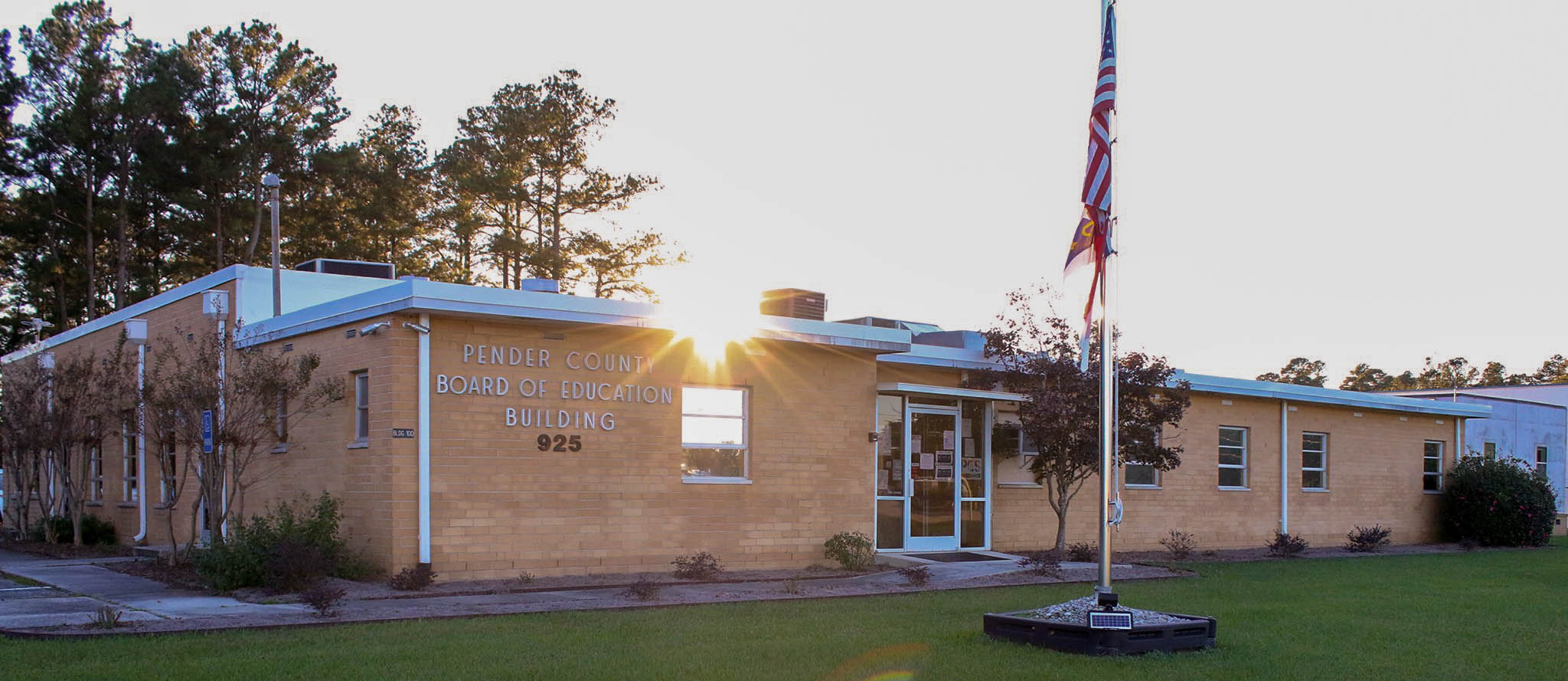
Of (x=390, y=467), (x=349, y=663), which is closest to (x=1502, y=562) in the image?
(x=390, y=467)

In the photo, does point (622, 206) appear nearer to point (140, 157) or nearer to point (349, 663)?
point (140, 157)

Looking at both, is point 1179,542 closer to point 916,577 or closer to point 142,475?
point 916,577

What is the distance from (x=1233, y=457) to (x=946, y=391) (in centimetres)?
805

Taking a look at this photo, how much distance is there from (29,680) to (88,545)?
14.1 meters

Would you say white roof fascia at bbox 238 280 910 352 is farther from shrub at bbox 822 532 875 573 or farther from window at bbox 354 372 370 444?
shrub at bbox 822 532 875 573

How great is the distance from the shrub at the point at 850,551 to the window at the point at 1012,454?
403 cm

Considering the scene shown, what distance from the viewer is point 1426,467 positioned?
28.9 meters

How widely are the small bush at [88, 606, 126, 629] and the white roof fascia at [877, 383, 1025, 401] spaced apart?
1034cm

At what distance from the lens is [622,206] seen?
39500 mm

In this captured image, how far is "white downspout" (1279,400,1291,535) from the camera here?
2503 cm

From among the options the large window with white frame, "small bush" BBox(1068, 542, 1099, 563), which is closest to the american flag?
"small bush" BBox(1068, 542, 1099, 563)

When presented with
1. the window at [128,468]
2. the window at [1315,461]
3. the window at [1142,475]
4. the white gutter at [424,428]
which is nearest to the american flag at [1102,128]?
the white gutter at [424,428]

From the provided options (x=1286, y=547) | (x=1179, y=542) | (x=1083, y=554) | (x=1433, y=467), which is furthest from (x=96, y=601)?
(x=1433, y=467)

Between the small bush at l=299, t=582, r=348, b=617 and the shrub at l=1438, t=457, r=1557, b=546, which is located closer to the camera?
the small bush at l=299, t=582, r=348, b=617
